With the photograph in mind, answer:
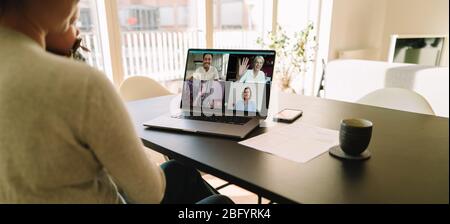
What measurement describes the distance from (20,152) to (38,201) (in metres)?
→ 0.10

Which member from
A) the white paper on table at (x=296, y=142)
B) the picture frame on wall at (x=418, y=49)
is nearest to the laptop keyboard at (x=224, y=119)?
the white paper on table at (x=296, y=142)

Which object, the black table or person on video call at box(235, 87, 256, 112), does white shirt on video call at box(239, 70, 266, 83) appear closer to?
person on video call at box(235, 87, 256, 112)

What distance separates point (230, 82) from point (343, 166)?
21.3 inches

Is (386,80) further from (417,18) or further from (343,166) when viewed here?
(417,18)

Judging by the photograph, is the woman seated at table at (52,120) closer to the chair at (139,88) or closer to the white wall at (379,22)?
the chair at (139,88)

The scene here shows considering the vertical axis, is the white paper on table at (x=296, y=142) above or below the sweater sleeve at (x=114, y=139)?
below

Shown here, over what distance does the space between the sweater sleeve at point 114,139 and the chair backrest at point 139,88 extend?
3.84 feet

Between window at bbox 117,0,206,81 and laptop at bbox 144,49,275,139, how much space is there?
1.96 meters

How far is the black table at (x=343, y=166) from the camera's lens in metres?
0.60

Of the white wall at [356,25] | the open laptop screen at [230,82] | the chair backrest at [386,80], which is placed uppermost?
the white wall at [356,25]

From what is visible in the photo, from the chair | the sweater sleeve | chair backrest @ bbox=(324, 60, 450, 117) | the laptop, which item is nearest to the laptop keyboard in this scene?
the laptop

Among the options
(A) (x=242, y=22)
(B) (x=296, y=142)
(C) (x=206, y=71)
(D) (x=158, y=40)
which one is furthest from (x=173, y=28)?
(B) (x=296, y=142)
